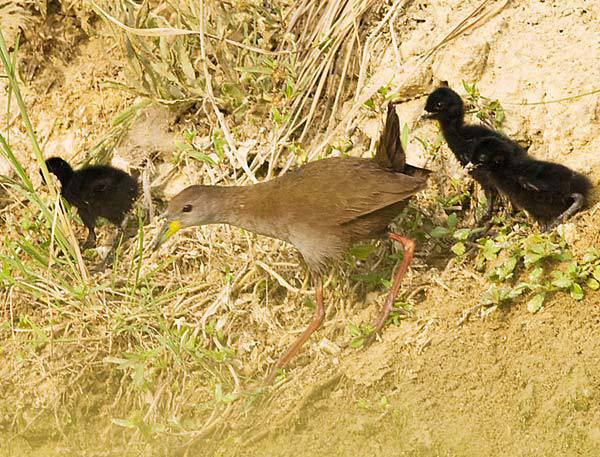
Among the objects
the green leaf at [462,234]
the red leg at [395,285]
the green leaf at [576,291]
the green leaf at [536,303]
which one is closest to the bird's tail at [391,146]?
the red leg at [395,285]

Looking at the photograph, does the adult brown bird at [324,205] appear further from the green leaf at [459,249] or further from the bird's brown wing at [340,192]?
the green leaf at [459,249]

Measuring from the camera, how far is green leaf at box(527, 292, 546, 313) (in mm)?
4395

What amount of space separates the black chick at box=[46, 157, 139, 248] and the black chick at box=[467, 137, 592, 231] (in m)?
2.34

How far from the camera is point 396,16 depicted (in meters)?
6.16

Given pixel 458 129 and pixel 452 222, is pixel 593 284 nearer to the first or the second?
pixel 452 222

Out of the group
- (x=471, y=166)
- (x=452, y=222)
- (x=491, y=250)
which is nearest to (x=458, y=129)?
(x=471, y=166)

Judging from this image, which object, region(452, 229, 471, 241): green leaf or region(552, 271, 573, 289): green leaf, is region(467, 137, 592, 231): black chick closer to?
region(452, 229, 471, 241): green leaf

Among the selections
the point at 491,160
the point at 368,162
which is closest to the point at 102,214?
the point at 368,162

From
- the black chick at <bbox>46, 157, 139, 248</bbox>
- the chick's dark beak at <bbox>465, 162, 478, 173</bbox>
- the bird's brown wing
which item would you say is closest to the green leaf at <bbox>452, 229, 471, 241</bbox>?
the chick's dark beak at <bbox>465, 162, 478, 173</bbox>

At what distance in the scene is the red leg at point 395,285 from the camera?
476 cm

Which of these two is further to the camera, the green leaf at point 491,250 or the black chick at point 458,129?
the black chick at point 458,129

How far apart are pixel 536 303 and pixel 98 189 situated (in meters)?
3.02

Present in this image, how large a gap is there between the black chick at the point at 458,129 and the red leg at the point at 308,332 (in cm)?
117

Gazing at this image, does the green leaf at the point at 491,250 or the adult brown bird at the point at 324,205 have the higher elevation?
the adult brown bird at the point at 324,205
